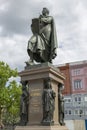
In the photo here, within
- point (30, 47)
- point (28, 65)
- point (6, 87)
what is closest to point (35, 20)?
point (30, 47)

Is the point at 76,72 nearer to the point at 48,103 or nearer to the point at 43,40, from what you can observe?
the point at 43,40

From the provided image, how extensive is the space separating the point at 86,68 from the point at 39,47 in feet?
104

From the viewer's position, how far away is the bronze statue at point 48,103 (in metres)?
10.2

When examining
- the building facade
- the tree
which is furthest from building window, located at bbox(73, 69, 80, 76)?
the tree

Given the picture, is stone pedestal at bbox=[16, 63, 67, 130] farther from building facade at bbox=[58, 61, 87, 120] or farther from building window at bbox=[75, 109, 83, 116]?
building window at bbox=[75, 109, 83, 116]

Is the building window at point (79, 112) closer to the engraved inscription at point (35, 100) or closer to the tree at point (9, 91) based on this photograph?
the tree at point (9, 91)

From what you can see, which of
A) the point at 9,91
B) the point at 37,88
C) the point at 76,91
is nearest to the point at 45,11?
the point at 37,88

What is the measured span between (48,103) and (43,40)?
2925 millimetres

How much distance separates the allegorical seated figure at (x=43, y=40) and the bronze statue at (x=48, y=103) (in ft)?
4.85

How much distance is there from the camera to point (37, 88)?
10.7 m

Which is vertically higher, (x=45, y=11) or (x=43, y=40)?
(x=45, y=11)

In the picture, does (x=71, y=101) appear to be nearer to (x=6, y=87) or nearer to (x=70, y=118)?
(x=70, y=118)

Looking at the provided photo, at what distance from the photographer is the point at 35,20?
1227 cm

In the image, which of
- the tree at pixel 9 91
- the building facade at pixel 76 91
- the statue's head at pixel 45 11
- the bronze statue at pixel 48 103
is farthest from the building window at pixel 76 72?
the bronze statue at pixel 48 103
